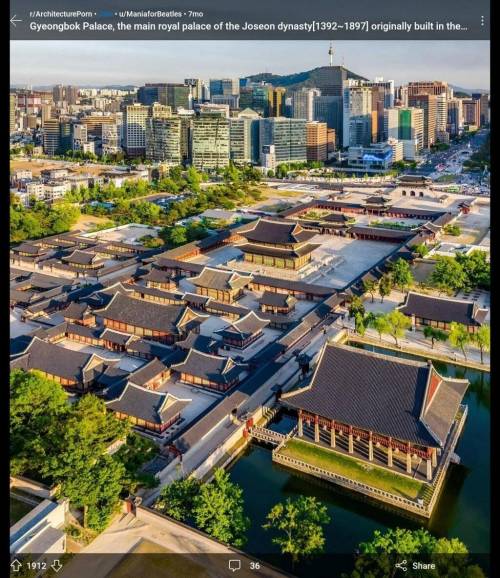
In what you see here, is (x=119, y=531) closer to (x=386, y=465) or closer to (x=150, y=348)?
(x=386, y=465)

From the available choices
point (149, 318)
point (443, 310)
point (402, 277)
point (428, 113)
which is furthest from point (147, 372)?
point (428, 113)

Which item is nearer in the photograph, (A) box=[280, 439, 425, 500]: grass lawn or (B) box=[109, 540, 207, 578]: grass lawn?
(B) box=[109, 540, 207, 578]: grass lawn

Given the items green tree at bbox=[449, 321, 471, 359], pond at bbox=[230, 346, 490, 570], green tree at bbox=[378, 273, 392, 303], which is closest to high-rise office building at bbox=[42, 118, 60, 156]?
green tree at bbox=[378, 273, 392, 303]

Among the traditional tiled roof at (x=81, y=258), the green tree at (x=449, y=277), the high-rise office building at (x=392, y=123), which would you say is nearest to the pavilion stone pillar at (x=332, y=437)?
the green tree at (x=449, y=277)

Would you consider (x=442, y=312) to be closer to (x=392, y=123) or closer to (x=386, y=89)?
(x=392, y=123)

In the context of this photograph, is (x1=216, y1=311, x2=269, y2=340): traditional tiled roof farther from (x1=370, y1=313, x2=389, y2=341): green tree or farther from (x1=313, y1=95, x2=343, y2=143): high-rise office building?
(x1=313, y1=95, x2=343, y2=143): high-rise office building

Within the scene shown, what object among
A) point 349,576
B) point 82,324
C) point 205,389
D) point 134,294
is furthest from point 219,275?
point 349,576
